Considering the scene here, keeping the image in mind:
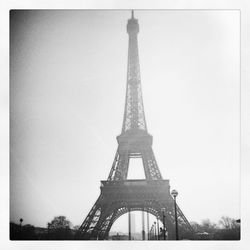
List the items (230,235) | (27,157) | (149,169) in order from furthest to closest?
(149,169), (27,157), (230,235)

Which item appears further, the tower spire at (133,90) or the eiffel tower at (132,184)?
the eiffel tower at (132,184)

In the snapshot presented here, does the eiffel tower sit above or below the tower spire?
below

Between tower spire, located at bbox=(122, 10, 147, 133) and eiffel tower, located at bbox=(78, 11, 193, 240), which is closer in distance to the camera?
tower spire, located at bbox=(122, 10, 147, 133)

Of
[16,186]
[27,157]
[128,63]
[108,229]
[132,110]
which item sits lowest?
[108,229]

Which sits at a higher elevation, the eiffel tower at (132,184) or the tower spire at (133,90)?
the tower spire at (133,90)

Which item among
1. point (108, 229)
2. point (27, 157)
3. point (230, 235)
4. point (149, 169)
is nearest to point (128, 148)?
point (149, 169)

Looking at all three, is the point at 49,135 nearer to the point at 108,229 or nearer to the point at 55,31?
the point at 55,31

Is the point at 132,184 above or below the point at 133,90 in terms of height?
below

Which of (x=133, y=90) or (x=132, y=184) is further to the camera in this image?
(x=133, y=90)
